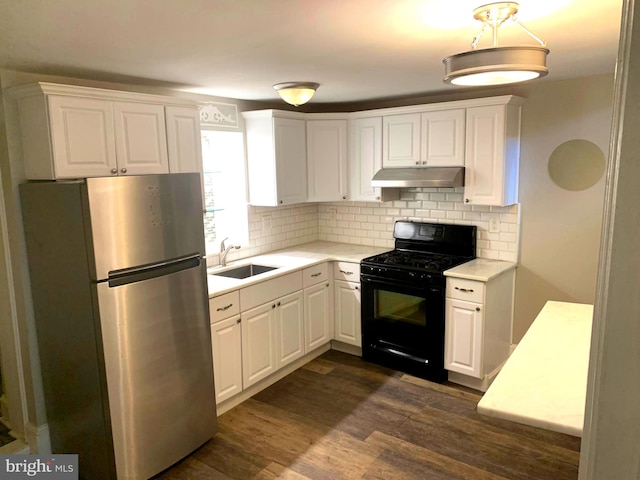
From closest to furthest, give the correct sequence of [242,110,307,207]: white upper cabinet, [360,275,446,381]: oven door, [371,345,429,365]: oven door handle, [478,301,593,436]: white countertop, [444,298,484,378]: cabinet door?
1. [478,301,593,436]: white countertop
2. [444,298,484,378]: cabinet door
3. [360,275,446,381]: oven door
4. [371,345,429,365]: oven door handle
5. [242,110,307,207]: white upper cabinet

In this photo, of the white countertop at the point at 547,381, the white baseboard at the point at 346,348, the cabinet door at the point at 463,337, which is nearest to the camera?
the white countertop at the point at 547,381

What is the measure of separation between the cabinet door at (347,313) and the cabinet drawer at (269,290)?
484 mm

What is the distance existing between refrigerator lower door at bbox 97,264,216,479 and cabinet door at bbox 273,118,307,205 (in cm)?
150

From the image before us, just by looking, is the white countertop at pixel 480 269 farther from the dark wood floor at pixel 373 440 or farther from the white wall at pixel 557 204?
the dark wood floor at pixel 373 440

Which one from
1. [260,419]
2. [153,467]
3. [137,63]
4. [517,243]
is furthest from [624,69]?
[517,243]

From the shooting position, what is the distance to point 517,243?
3.79 metres

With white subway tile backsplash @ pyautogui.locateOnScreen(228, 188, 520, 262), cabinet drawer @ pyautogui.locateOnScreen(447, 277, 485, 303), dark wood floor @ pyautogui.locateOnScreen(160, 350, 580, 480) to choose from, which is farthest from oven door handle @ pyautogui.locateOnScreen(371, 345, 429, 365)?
white subway tile backsplash @ pyautogui.locateOnScreen(228, 188, 520, 262)

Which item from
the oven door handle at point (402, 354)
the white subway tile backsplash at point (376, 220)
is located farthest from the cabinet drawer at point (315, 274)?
the oven door handle at point (402, 354)

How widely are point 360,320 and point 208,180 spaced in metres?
1.78

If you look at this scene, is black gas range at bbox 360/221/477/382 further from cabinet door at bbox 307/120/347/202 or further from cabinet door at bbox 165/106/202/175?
cabinet door at bbox 165/106/202/175

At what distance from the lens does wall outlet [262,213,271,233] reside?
438cm

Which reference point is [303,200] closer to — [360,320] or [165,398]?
[360,320]

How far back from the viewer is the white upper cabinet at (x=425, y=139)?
12.2 feet

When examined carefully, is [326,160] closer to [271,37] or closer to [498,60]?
[271,37]
